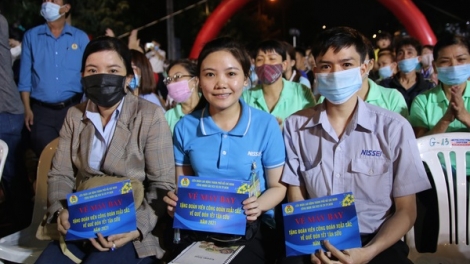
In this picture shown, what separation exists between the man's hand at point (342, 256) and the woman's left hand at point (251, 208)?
33 cm

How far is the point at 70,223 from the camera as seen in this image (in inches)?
89.3

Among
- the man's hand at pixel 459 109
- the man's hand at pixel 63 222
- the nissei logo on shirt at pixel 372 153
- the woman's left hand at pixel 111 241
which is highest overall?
the man's hand at pixel 459 109

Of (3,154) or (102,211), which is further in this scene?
(3,154)

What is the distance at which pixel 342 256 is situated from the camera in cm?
201

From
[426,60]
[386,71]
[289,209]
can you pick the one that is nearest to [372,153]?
[289,209]

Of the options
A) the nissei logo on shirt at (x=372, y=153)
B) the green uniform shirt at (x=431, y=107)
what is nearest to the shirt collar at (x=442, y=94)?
the green uniform shirt at (x=431, y=107)

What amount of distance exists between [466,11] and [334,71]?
1703cm

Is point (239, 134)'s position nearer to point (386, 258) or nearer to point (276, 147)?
point (276, 147)

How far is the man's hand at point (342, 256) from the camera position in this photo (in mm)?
2016

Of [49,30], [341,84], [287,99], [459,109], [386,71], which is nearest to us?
[341,84]

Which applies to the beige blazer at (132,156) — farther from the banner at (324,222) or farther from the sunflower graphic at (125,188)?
the banner at (324,222)

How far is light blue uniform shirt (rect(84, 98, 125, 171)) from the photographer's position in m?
2.60

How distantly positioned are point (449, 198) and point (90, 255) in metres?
2.04

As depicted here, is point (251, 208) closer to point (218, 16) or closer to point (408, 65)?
point (408, 65)
